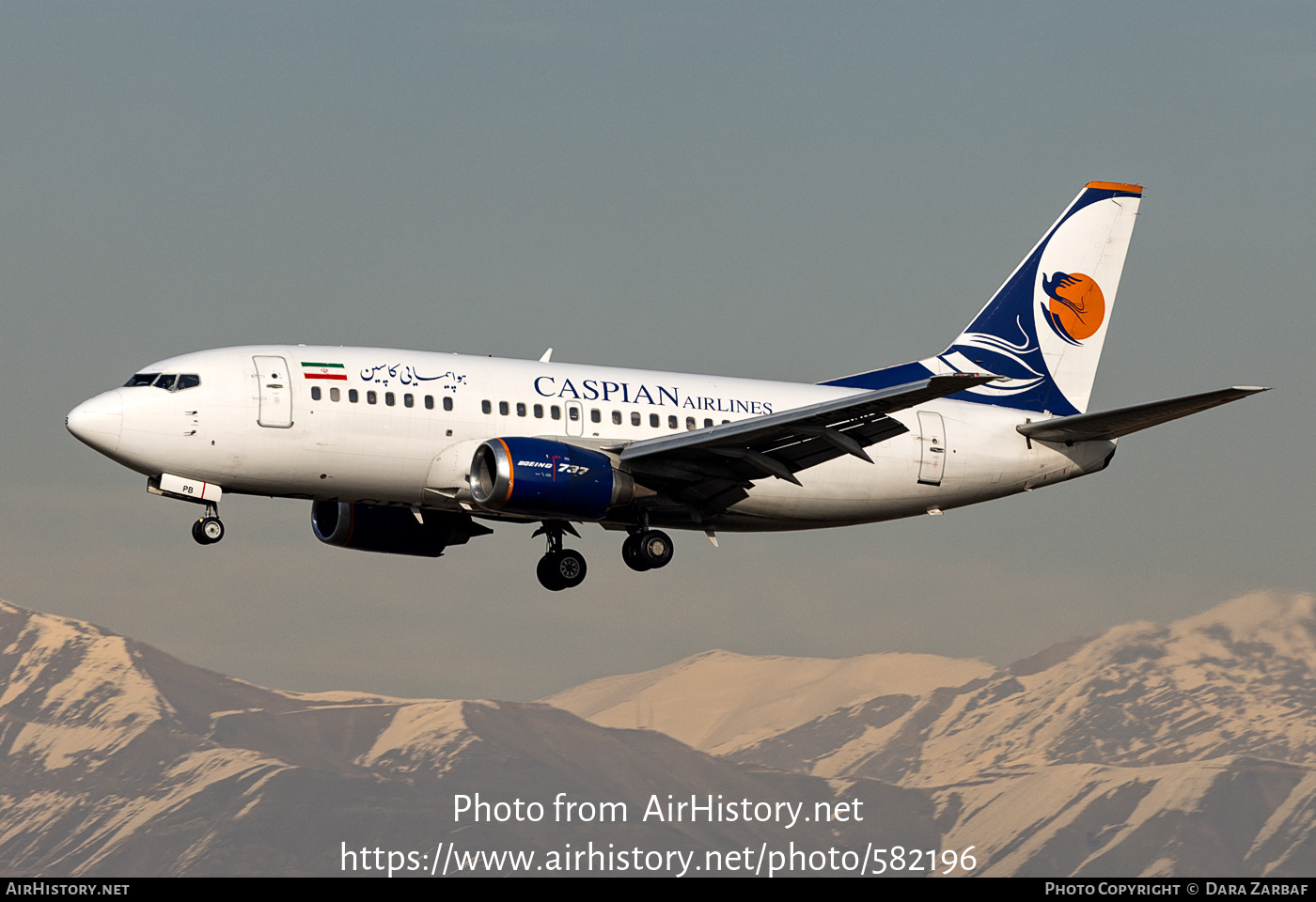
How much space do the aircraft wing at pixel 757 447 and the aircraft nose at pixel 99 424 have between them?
11.1m

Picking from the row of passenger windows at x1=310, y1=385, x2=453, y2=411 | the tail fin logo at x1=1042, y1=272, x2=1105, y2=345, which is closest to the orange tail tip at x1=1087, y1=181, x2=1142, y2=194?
the tail fin logo at x1=1042, y1=272, x2=1105, y2=345

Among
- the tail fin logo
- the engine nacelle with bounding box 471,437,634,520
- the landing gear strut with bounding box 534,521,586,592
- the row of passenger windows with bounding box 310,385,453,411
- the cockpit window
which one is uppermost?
the tail fin logo

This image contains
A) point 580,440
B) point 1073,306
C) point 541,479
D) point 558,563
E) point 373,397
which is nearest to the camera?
point 541,479

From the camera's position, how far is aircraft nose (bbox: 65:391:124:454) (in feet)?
130

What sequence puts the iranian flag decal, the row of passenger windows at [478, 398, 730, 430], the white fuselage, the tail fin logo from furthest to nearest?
the tail fin logo < the row of passenger windows at [478, 398, 730, 430] < the iranian flag decal < the white fuselage

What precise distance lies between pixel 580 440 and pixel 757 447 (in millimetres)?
4107

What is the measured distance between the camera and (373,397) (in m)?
41.4

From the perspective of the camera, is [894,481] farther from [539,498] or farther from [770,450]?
[539,498]

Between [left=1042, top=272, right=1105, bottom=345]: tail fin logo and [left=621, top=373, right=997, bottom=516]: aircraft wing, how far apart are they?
452 inches

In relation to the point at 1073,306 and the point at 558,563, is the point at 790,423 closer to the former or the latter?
the point at 558,563

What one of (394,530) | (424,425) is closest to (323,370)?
(424,425)

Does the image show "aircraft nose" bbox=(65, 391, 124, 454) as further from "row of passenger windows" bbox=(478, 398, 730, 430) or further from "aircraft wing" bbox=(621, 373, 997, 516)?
"aircraft wing" bbox=(621, 373, 997, 516)
